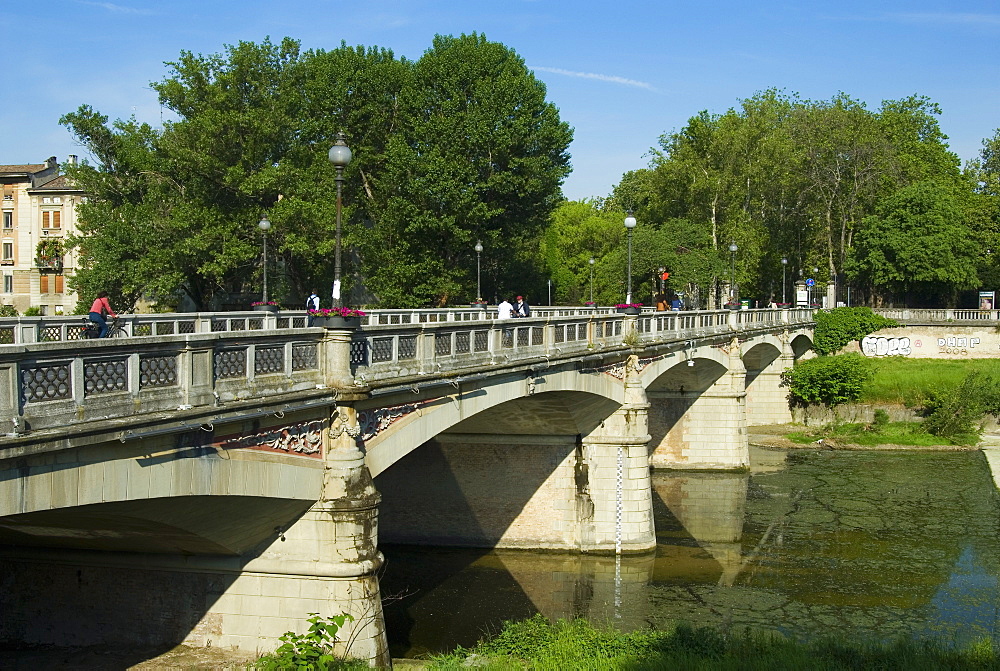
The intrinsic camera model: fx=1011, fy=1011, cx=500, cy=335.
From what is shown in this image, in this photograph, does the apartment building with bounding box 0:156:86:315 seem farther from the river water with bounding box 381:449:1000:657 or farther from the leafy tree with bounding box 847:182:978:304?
the leafy tree with bounding box 847:182:978:304

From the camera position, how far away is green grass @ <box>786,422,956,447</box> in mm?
50312

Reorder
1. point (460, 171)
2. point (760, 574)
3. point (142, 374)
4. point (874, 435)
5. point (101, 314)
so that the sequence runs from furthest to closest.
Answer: point (460, 171), point (874, 435), point (760, 574), point (101, 314), point (142, 374)

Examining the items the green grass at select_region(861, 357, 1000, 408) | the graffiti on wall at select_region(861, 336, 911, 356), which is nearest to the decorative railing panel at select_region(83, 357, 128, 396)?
the green grass at select_region(861, 357, 1000, 408)

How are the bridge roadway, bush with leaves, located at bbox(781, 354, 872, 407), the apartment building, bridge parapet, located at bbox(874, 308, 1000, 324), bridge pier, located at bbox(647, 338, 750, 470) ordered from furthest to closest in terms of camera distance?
the apartment building
bridge parapet, located at bbox(874, 308, 1000, 324)
bush with leaves, located at bbox(781, 354, 872, 407)
bridge pier, located at bbox(647, 338, 750, 470)
the bridge roadway

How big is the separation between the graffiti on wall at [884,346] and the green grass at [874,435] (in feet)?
54.3

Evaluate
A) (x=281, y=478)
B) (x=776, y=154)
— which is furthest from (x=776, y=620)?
(x=776, y=154)

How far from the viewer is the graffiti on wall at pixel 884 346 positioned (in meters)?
68.7

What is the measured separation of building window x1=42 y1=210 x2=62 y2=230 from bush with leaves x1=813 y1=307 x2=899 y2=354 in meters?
54.7

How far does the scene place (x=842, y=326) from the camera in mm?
67000

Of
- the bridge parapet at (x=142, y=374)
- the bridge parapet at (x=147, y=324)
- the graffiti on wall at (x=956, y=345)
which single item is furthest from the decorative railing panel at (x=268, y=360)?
the graffiti on wall at (x=956, y=345)

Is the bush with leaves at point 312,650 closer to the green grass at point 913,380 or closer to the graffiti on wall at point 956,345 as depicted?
the green grass at point 913,380

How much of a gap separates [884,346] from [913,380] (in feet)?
41.8

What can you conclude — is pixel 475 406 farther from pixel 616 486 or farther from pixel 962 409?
pixel 962 409

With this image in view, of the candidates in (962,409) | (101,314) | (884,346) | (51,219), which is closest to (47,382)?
(101,314)
